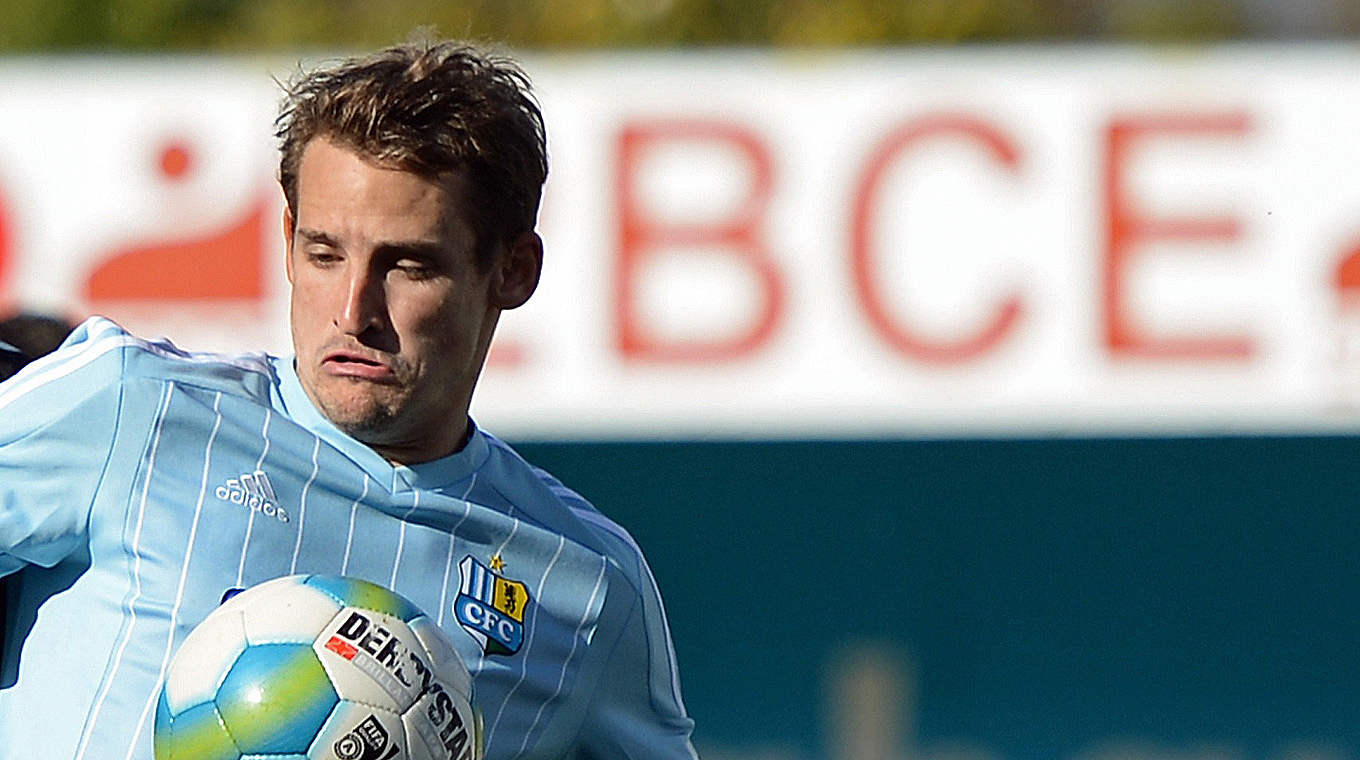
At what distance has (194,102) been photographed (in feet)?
22.1

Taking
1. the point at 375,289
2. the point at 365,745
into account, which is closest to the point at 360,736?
the point at 365,745

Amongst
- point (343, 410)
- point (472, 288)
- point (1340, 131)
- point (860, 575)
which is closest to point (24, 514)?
point (343, 410)

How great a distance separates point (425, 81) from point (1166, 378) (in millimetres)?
4122

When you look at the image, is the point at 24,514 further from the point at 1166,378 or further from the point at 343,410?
the point at 1166,378

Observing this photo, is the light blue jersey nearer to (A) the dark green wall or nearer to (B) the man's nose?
(B) the man's nose

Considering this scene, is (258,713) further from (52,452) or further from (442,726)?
(52,452)

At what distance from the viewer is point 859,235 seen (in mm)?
6664

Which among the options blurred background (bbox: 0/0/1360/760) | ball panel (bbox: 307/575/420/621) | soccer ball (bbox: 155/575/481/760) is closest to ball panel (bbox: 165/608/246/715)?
soccer ball (bbox: 155/575/481/760)

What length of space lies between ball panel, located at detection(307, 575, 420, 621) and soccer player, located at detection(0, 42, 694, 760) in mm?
141

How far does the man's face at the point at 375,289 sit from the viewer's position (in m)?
2.75

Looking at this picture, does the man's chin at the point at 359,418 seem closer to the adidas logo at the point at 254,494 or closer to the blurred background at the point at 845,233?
the adidas logo at the point at 254,494

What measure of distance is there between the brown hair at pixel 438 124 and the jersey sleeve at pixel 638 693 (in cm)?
47

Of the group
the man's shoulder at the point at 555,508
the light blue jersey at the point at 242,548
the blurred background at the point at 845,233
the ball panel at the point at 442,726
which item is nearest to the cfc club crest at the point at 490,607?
the light blue jersey at the point at 242,548

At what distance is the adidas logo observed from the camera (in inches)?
109
